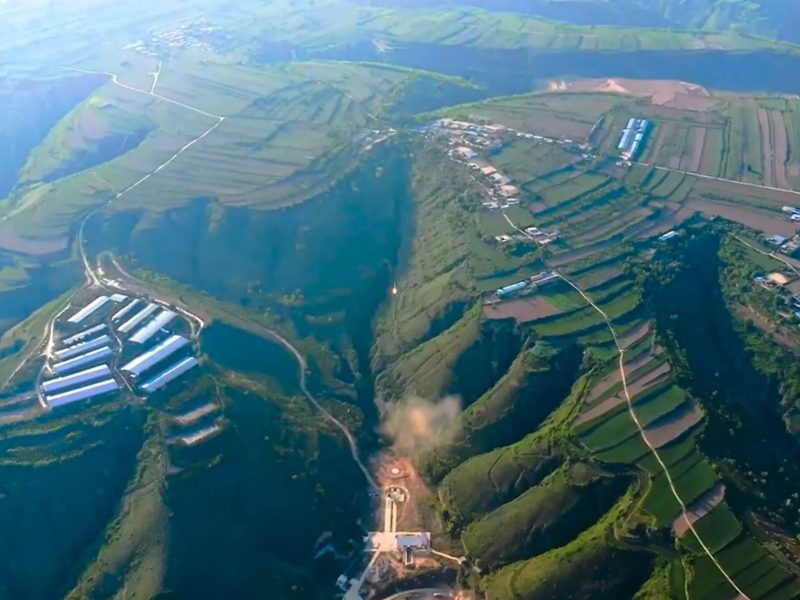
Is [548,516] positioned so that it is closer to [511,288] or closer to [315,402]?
[511,288]

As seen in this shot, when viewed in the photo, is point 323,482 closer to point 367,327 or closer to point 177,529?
point 177,529

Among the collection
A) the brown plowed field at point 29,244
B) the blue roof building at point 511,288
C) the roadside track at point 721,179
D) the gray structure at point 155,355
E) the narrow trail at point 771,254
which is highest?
the roadside track at point 721,179

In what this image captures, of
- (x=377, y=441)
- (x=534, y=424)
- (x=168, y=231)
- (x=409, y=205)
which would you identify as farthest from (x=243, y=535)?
(x=409, y=205)

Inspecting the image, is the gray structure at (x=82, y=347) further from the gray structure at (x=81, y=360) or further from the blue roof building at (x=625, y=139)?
the blue roof building at (x=625, y=139)

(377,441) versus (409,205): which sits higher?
(409,205)

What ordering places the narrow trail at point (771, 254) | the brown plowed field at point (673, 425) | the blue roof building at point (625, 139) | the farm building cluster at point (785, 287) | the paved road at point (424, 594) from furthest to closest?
the blue roof building at point (625, 139) → the narrow trail at point (771, 254) → the farm building cluster at point (785, 287) → the brown plowed field at point (673, 425) → the paved road at point (424, 594)

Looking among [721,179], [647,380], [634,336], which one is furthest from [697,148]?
[647,380]

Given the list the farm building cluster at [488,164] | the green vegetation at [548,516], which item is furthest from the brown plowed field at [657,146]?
the green vegetation at [548,516]

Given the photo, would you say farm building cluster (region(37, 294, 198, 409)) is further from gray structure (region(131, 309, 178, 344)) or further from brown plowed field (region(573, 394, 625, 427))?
brown plowed field (region(573, 394, 625, 427))
